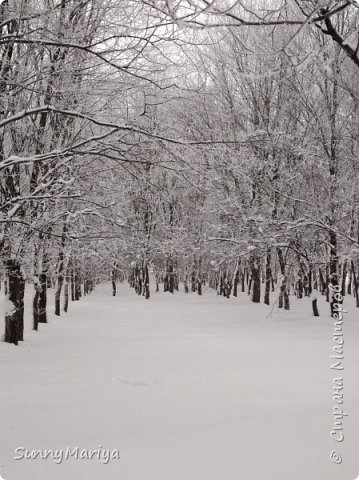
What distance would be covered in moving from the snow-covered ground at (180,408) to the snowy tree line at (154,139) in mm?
2173

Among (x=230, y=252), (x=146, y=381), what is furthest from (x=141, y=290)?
(x=146, y=381)

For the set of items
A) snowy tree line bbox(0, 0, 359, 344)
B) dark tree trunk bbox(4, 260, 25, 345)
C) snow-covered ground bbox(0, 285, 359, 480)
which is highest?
snowy tree line bbox(0, 0, 359, 344)

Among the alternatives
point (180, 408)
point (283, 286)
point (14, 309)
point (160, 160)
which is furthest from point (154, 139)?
point (283, 286)

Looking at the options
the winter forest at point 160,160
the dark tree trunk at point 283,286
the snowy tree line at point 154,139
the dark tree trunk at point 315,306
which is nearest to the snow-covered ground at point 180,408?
the winter forest at point 160,160

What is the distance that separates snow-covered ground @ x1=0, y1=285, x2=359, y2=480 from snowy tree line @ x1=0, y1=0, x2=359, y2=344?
217cm

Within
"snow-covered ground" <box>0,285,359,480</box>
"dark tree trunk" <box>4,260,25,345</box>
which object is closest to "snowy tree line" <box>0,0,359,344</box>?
"dark tree trunk" <box>4,260,25,345</box>

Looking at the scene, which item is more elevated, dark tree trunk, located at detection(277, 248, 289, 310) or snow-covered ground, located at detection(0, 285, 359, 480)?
dark tree trunk, located at detection(277, 248, 289, 310)

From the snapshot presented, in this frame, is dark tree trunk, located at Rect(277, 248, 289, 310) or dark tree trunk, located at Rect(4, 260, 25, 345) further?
dark tree trunk, located at Rect(277, 248, 289, 310)

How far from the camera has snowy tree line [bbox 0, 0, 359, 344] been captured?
5.52m

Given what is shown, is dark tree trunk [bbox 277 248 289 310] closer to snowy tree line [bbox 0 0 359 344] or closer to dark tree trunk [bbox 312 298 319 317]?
snowy tree line [bbox 0 0 359 344]

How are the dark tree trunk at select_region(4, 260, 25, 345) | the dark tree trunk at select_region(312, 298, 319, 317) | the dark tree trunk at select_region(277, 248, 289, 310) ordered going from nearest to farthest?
the dark tree trunk at select_region(4, 260, 25, 345)
the dark tree trunk at select_region(312, 298, 319, 317)
the dark tree trunk at select_region(277, 248, 289, 310)

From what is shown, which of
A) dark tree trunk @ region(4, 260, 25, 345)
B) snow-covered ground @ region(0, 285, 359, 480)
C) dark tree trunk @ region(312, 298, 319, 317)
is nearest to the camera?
snow-covered ground @ region(0, 285, 359, 480)

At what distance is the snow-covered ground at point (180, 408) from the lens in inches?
137

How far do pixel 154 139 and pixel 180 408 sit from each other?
3235 millimetres
